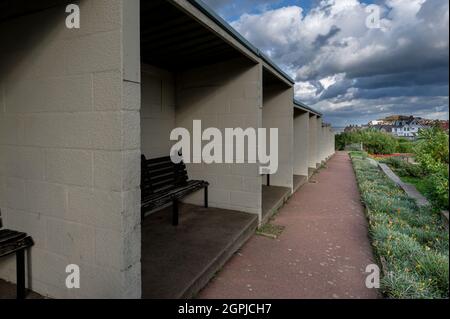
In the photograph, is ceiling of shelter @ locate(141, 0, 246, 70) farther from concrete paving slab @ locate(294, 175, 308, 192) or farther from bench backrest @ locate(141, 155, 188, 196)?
concrete paving slab @ locate(294, 175, 308, 192)

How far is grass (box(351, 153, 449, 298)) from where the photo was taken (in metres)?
2.78

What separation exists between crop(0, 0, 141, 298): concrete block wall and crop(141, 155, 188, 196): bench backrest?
1.64m

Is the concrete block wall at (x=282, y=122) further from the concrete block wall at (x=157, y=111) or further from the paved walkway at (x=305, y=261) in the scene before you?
the concrete block wall at (x=157, y=111)

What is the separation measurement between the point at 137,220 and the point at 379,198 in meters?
5.83

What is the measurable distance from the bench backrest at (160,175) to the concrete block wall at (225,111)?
0.41m

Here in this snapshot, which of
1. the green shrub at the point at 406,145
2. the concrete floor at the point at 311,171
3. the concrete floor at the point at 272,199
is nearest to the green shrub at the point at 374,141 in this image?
the green shrub at the point at 406,145

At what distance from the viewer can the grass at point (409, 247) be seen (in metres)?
2.78

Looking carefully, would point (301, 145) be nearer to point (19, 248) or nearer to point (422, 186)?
point (422, 186)

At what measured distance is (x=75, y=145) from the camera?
7.06ft

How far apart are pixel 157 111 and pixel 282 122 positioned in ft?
11.6

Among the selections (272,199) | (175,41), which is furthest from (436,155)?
(175,41)

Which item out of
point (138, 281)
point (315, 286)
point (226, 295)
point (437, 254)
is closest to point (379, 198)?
point (437, 254)

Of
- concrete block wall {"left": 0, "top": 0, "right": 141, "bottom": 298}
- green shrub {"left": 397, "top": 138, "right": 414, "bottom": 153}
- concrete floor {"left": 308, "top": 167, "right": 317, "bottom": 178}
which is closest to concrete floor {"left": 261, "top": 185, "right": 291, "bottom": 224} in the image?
green shrub {"left": 397, "top": 138, "right": 414, "bottom": 153}

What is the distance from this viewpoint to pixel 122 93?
1909 millimetres
